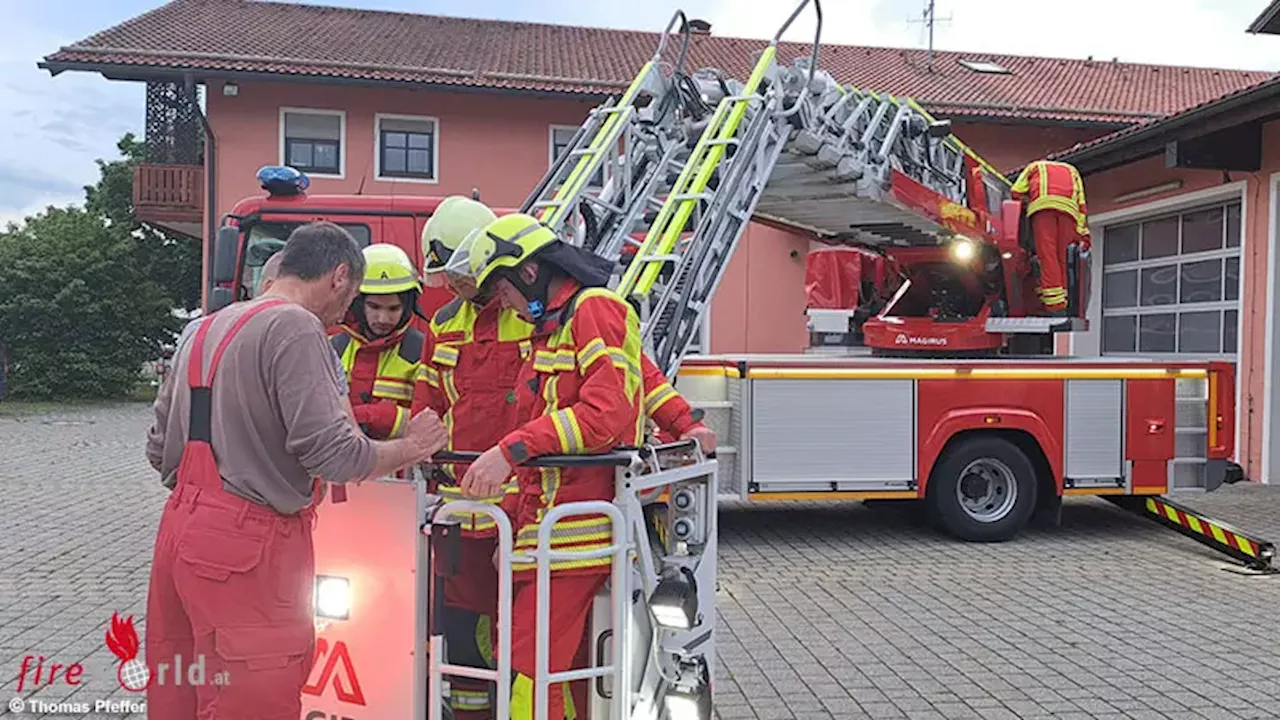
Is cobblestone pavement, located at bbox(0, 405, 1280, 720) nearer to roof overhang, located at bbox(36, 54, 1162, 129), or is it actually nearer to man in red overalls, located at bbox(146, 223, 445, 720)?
man in red overalls, located at bbox(146, 223, 445, 720)

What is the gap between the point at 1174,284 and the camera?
1309cm

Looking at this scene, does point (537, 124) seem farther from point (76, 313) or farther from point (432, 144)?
point (76, 313)

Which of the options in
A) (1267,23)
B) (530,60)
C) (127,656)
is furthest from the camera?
(530,60)

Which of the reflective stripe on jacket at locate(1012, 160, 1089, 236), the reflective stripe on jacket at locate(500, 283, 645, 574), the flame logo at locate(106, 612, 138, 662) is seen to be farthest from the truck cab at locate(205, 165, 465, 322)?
the reflective stripe on jacket at locate(1012, 160, 1089, 236)

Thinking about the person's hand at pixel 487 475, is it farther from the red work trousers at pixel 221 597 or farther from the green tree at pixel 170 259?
the green tree at pixel 170 259

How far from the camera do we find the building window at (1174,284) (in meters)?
12.1

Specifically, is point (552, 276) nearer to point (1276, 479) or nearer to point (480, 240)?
point (480, 240)

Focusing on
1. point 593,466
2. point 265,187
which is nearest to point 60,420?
point 265,187

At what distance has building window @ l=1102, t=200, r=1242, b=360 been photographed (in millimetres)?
12117

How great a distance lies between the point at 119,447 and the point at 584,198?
35.9 ft

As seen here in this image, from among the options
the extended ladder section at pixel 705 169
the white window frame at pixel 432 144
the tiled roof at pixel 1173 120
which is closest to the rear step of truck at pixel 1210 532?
the extended ladder section at pixel 705 169

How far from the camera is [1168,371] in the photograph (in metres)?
8.27

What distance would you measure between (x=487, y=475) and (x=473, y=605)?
0.62 m

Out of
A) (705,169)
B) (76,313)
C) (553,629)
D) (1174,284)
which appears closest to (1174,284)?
(1174,284)
